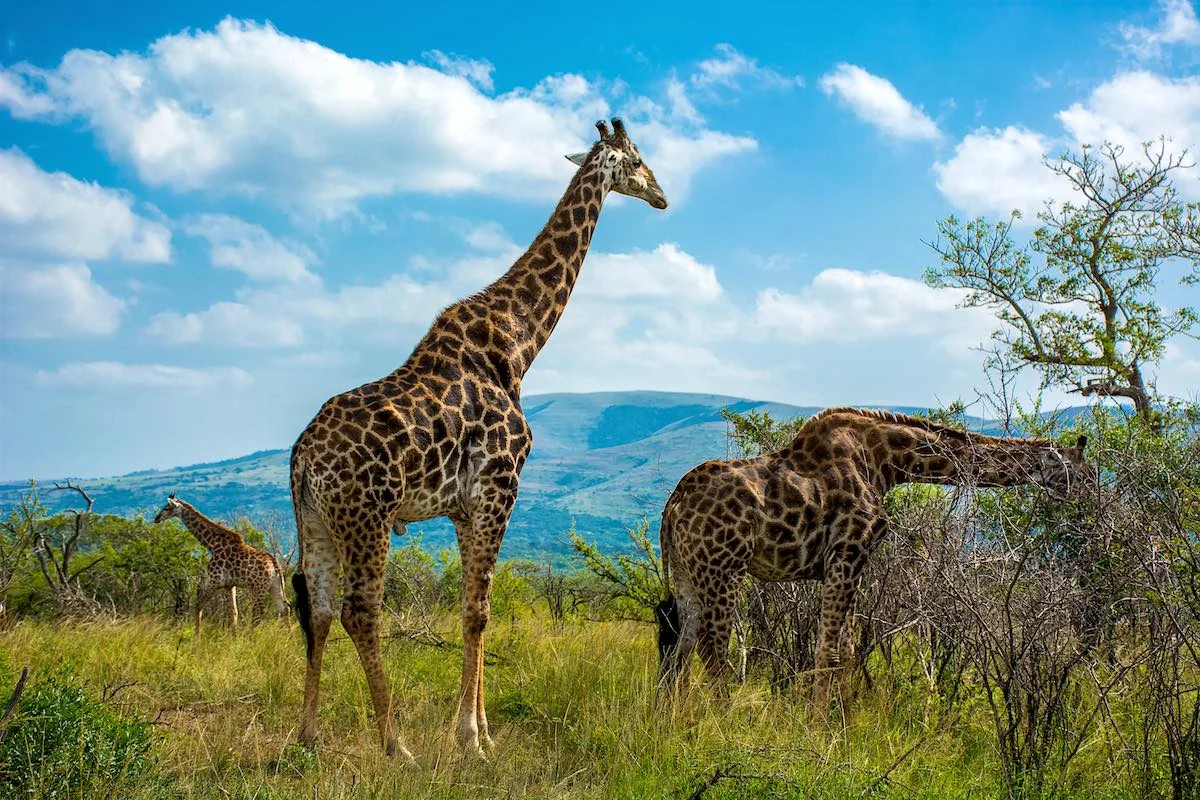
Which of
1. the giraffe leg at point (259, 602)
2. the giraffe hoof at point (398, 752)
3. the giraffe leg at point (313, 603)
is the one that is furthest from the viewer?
the giraffe leg at point (259, 602)

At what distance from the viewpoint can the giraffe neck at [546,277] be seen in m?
7.83

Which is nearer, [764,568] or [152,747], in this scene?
[152,747]

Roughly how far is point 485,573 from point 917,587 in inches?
108

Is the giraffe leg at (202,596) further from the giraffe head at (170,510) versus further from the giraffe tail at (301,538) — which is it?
the giraffe tail at (301,538)

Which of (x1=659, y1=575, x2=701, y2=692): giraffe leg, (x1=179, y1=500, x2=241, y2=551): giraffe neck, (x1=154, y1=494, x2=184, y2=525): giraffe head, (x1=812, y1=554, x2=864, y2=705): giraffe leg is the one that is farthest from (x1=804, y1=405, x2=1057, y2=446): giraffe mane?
(x1=154, y1=494, x2=184, y2=525): giraffe head

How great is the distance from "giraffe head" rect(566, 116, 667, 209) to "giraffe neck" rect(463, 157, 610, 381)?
0.18 feet

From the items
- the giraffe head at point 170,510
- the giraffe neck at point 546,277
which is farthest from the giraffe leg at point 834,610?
the giraffe head at point 170,510

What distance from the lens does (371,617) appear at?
6523mm

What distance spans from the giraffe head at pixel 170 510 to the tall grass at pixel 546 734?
6.14 meters

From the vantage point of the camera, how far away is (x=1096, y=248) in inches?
737

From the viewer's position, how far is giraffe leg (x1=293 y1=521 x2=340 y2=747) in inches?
268

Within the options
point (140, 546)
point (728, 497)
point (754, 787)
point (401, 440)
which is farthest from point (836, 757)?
point (140, 546)

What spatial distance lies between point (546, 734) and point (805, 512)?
231 cm

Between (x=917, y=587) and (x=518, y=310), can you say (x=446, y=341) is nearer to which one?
(x=518, y=310)
